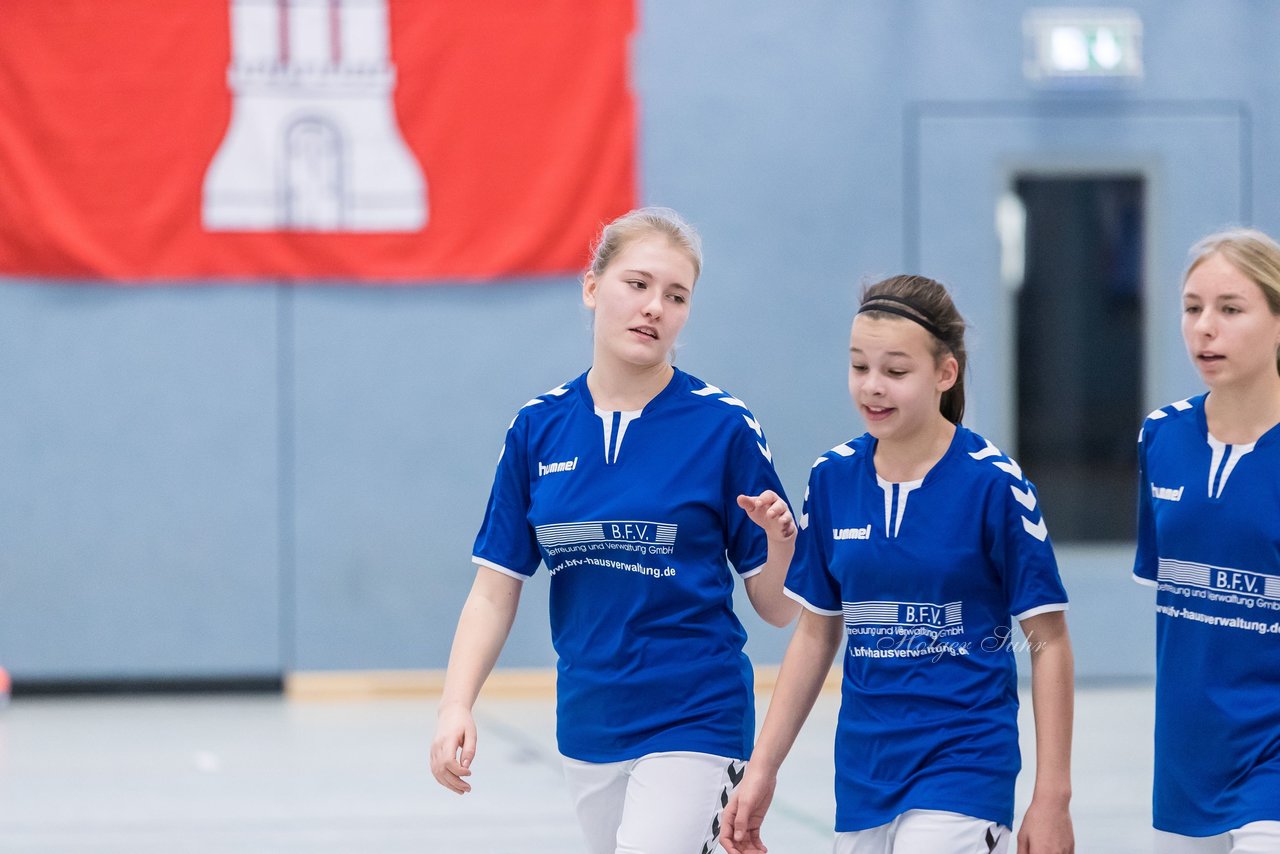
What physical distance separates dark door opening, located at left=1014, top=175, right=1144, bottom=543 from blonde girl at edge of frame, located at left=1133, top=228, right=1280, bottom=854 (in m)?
5.80

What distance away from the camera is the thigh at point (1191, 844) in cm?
268

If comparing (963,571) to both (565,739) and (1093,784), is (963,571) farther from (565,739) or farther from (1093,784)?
(1093,784)

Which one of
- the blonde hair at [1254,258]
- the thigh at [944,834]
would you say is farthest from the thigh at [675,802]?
the blonde hair at [1254,258]

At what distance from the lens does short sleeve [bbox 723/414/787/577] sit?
292cm

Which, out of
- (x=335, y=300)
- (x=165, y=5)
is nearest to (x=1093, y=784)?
(x=335, y=300)

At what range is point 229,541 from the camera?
8.45 meters

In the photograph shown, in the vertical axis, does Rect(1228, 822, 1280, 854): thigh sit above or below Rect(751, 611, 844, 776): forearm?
below

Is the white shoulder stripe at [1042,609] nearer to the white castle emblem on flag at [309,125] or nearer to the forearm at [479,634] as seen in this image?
the forearm at [479,634]

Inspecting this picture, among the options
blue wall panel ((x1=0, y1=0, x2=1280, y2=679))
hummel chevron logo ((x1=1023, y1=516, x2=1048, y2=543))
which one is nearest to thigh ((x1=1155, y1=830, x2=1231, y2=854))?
hummel chevron logo ((x1=1023, y1=516, x2=1048, y2=543))

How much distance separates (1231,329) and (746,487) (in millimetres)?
895

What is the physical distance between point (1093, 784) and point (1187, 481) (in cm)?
338

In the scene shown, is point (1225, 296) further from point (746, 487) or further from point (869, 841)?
point (869, 841)

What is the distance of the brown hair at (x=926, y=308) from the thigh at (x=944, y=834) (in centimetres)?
75

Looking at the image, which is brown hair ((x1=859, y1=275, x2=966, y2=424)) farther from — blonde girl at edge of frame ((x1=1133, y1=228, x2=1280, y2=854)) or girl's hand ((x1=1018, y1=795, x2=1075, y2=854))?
girl's hand ((x1=1018, y1=795, x2=1075, y2=854))
